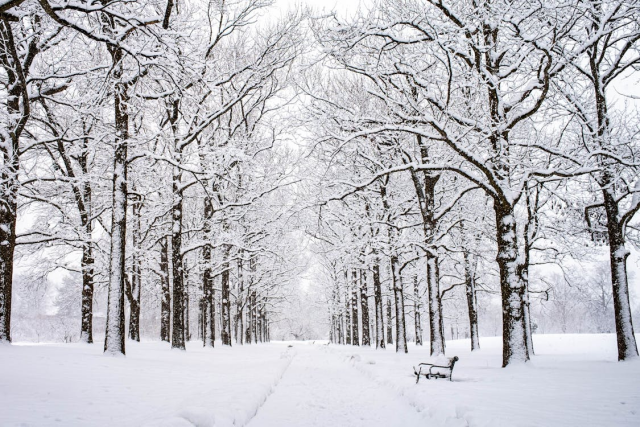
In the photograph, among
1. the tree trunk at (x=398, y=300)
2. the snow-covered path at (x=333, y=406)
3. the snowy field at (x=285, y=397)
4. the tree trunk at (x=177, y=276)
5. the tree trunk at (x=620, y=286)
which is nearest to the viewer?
the snowy field at (x=285, y=397)

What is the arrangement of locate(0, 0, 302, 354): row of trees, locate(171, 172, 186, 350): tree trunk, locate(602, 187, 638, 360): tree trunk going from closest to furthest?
locate(0, 0, 302, 354): row of trees
locate(602, 187, 638, 360): tree trunk
locate(171, 172, 186, 350): tree trunk

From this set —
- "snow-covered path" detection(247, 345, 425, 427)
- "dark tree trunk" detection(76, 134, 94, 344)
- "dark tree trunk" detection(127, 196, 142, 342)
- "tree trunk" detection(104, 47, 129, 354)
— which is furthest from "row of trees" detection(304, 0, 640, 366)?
"dark tree trunk" detection(127, 196, 142, 342)

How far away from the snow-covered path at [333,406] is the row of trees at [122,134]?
5060 millimetres

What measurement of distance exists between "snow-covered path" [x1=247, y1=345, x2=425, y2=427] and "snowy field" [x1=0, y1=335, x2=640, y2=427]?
0.02m

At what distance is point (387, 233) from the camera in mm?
17516

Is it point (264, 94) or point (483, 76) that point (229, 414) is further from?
point (264, 94)

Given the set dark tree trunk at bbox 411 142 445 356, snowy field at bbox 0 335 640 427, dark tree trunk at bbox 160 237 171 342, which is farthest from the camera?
dark tree trunk at bbox 160 237 171 342

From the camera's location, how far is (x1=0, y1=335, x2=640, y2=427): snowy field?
418 cm

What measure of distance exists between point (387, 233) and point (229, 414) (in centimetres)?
1384

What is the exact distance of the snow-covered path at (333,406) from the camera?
202 inches

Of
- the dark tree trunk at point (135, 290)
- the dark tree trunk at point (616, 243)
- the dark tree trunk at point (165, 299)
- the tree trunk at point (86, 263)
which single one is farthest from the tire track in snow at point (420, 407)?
the dark tree trunk at point (165, 299)

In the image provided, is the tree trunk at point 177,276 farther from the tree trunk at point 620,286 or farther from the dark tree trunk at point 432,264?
the tree trunk at point 620,286

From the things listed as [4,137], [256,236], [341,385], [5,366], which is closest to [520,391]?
[341,385]

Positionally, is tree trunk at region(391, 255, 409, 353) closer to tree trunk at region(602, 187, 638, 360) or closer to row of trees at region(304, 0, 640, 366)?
row of trees at region(304, 0, 640, 366)
